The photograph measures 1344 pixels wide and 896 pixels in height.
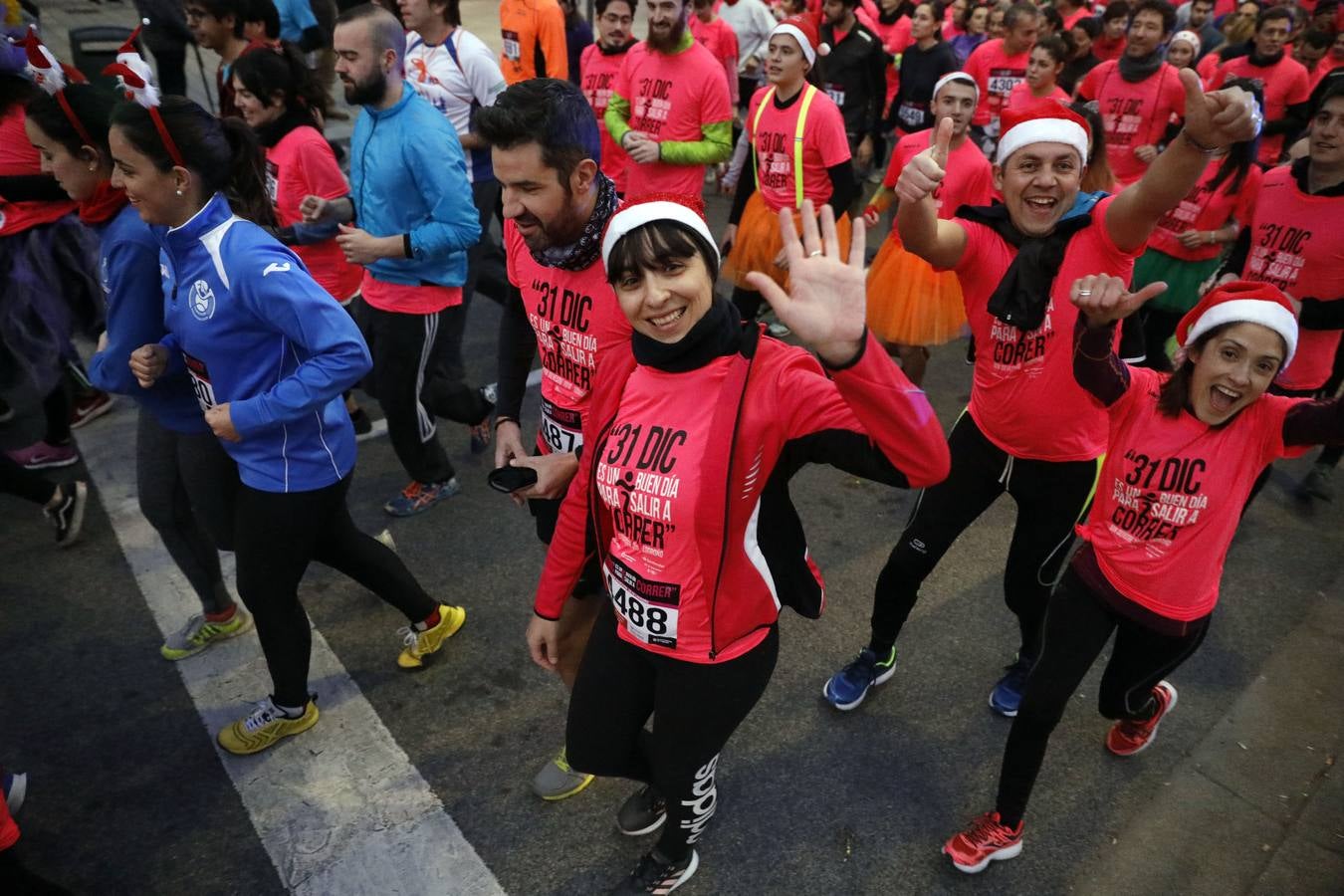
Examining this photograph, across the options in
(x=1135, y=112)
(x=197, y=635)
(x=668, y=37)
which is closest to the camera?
(x=197, y=635)

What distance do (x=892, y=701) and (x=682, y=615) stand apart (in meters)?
1.83

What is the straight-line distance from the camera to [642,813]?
3082 mm

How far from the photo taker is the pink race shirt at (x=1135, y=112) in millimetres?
6359

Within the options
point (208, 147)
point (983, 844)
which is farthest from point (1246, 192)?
point (208, 147)

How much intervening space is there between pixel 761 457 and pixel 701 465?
0.48 feet

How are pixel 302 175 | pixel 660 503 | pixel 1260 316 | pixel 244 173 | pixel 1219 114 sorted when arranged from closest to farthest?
pixel 660 503 < pixel 1219 114 < pixel 1260 316 < pixel 244 173 < pixel 302 175

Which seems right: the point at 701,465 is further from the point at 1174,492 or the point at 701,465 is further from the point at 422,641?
the point at 422,641

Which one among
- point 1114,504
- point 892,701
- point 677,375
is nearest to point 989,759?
point 892,701

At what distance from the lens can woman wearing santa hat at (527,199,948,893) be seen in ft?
6.00

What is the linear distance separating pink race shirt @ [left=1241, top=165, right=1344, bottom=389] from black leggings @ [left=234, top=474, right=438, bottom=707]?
442 centimetres

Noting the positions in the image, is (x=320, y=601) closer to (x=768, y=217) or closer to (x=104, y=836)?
(x=104, y=836)

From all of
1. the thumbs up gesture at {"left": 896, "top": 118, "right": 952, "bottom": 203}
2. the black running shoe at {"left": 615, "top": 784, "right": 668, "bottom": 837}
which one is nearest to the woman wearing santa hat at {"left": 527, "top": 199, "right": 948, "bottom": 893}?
the black running shoe at {"left": 615, "top": 784, "right": 668, "bottom": 837}

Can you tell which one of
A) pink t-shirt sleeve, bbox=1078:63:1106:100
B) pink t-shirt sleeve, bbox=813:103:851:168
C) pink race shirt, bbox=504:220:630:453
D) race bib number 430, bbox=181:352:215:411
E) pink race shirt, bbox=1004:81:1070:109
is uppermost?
pink t-shirt sleeve, bbox=1078:63:1106:100

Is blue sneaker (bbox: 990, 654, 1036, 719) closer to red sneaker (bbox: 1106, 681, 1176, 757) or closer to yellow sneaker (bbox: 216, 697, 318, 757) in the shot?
red sneaker (bbox: 1106, 681, 1176, 757)
